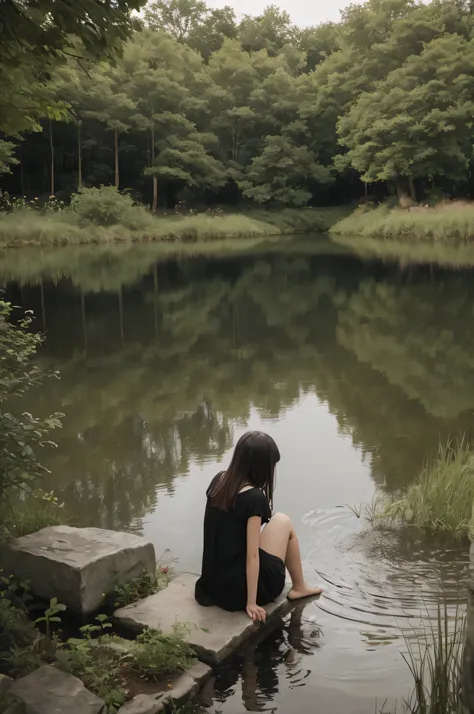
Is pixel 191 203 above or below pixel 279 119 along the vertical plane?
below

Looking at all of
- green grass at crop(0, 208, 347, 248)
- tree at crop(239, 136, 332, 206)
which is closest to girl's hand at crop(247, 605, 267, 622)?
green grass at crop(0, 208, 347, 248)

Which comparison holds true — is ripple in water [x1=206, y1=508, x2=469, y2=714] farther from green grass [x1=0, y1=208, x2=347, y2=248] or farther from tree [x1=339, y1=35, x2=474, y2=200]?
tree [x1=339, y1=35, x2=474, y2=200]

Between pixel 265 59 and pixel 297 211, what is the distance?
37.8ft

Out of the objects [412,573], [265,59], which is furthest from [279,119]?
[412,573]

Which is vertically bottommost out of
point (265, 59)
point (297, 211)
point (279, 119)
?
point (297, 211)

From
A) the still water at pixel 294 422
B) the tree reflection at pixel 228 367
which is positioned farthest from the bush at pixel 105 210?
the still water at pixel 294 422

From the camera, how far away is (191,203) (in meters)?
46.4

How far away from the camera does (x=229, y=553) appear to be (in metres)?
3.49

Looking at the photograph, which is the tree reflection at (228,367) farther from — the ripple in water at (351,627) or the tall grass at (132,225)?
the tall grass at (132,225)

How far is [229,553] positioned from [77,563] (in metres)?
0.72

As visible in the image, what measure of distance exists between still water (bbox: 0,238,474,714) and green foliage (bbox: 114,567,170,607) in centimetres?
55

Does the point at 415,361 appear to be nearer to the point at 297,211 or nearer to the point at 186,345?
the point at 186,345

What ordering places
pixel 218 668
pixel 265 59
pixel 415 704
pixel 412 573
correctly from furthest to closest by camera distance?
pixel 265 59, pixel 412 573, pixel 218 668, pixel 415 704

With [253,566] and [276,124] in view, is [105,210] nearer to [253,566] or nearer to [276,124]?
[276,124]
